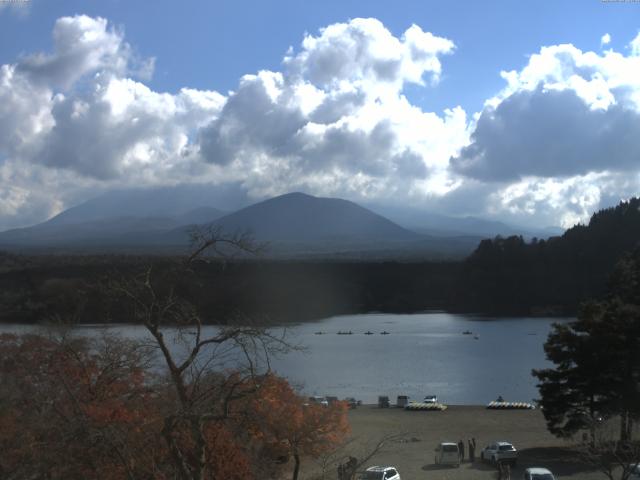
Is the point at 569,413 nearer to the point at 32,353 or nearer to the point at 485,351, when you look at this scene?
the point at 32,353

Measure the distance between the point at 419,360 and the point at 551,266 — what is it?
4129 cm

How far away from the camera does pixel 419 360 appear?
40.6 meters

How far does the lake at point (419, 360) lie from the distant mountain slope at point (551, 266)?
34.3ft

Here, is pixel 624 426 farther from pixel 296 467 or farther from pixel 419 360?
pixel 419 360

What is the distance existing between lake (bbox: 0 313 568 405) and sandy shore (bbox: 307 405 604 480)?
262 centimetres

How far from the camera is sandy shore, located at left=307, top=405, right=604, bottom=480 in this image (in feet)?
46.4

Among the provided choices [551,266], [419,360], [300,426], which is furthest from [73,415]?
[551,266]

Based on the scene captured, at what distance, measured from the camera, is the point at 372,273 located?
267 feet

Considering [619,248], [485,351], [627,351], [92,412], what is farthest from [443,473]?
[619,248]

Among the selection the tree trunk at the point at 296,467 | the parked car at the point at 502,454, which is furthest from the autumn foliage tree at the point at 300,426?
the parked car at the point at 502,454

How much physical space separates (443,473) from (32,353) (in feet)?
26.4

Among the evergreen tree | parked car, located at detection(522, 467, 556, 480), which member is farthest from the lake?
parked car, located at detection(522, 467, 556, 480)

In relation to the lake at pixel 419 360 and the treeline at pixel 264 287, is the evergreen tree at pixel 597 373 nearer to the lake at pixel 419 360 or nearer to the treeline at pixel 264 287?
the lake at pixel 419 360

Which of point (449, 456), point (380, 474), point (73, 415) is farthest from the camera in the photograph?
point (449, 456)
